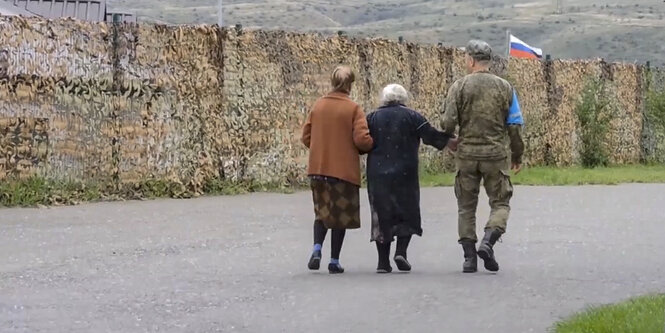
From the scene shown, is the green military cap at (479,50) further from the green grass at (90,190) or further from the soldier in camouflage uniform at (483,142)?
the green grass at (90,190)

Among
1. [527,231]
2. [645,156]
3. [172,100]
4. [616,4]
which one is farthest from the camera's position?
[616,4]

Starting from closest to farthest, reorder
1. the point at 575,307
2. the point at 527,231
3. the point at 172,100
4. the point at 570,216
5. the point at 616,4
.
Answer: the point at 575,307, the point at 527,231, the point at 570,216, the point at 172,100, the point at 616,4

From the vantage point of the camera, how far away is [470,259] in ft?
34.3

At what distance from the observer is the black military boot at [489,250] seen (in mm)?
10305

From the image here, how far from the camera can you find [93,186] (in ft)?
51.5

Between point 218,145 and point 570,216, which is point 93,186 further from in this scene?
point 570,216

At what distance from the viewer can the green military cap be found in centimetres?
1052

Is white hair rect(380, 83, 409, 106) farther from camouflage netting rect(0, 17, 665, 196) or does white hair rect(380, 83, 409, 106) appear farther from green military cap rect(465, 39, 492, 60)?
camouflage netting rect(0, 17, 665, 196)

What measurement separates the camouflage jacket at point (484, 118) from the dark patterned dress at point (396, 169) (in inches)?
6.9

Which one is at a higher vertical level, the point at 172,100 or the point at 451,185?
the point at 172,100

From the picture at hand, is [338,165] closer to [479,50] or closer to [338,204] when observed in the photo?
[338,204]

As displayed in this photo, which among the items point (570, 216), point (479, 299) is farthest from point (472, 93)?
point (570, 216)

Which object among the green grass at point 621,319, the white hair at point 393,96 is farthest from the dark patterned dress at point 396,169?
the green grass at point 621,319

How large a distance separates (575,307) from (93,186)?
8283 mm
